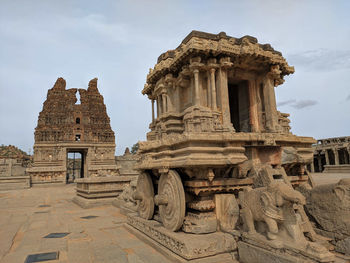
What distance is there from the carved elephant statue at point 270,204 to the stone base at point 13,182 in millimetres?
21350

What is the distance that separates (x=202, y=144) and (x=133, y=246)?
2.18 m

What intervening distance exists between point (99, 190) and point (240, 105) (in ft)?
21.1

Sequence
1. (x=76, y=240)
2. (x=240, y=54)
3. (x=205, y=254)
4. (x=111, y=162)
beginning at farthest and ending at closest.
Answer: (x=111, y=162)
(x=240, y=54)
(x=76, y=240)
(x=205, y=254)

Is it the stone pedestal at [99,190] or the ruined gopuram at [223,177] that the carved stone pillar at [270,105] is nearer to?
the ruined gopuram at [223,177]

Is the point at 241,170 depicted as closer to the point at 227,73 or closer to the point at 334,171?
the point at 227,73

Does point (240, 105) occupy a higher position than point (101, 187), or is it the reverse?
point (240, 105)

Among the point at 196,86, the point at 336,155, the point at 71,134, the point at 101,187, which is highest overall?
the point at 71,134

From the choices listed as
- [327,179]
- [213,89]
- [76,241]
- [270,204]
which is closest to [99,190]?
[76,241]

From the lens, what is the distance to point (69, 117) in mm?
30344

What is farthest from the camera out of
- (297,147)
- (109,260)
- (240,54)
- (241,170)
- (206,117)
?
(240,54)

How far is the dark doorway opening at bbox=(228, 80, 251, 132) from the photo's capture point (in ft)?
26.7

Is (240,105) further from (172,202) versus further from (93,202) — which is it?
(93,202)

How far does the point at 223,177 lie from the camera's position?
4.28 m

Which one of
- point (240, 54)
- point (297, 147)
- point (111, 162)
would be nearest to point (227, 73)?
point (240, 54)
